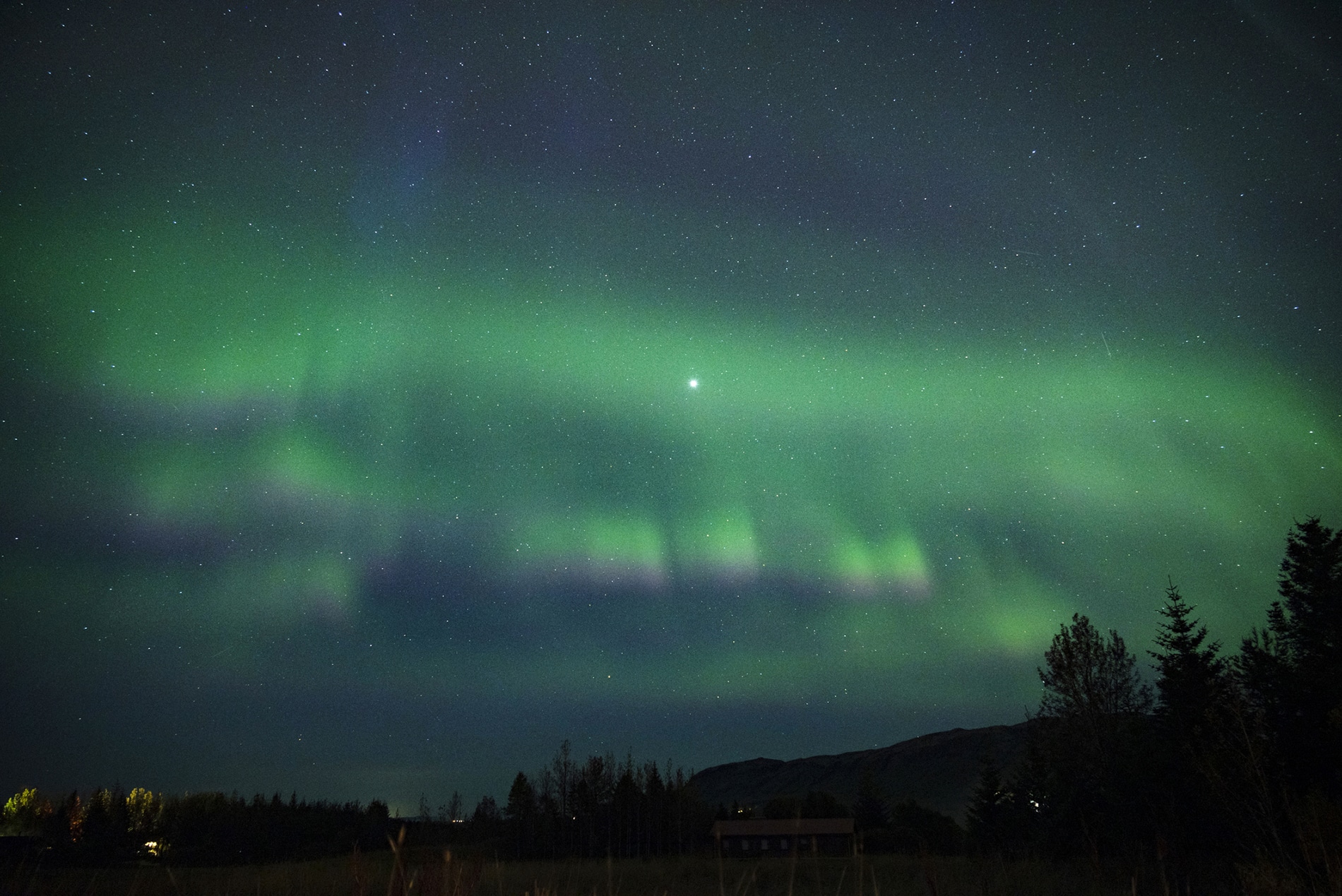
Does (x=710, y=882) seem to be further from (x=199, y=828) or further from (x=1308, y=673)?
(x=199, y=828)

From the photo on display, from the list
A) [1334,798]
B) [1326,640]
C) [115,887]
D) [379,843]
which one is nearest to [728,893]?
[1334,798]

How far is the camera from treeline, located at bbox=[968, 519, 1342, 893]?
1673 centimetres

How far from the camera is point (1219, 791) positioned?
61.3ft

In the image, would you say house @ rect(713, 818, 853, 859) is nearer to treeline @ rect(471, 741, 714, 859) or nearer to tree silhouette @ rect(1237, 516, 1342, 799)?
treeline @ rect(471, 741, 714, 859)

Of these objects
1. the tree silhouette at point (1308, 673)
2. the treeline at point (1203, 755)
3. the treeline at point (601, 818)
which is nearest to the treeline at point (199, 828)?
the treeline at point (601, 818)

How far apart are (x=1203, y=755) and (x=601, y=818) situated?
57.3 metres

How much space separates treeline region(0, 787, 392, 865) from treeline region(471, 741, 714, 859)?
11.0m

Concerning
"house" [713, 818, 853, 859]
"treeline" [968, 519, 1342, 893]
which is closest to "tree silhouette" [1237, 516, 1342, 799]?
"treeline" [968, 519, 1342, 893]

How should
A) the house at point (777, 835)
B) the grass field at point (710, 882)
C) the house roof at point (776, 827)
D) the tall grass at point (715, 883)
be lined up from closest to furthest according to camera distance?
the tall grass at point (715, 883) → the grass field at point (710, 882) → the house at point (777, 835) → the house roof at point (776, 827)

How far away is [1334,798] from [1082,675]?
2152cm

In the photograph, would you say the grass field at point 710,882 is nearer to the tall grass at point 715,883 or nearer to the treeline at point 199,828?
the tall grass at point 715,883

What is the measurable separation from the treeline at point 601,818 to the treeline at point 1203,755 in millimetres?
33913

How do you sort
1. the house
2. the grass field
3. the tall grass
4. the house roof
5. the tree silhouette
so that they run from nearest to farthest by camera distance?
1. the tall grass
2. the grass field
3. the tree silhouette
4. the house
5. the house roof

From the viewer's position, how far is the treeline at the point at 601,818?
2603 inches
